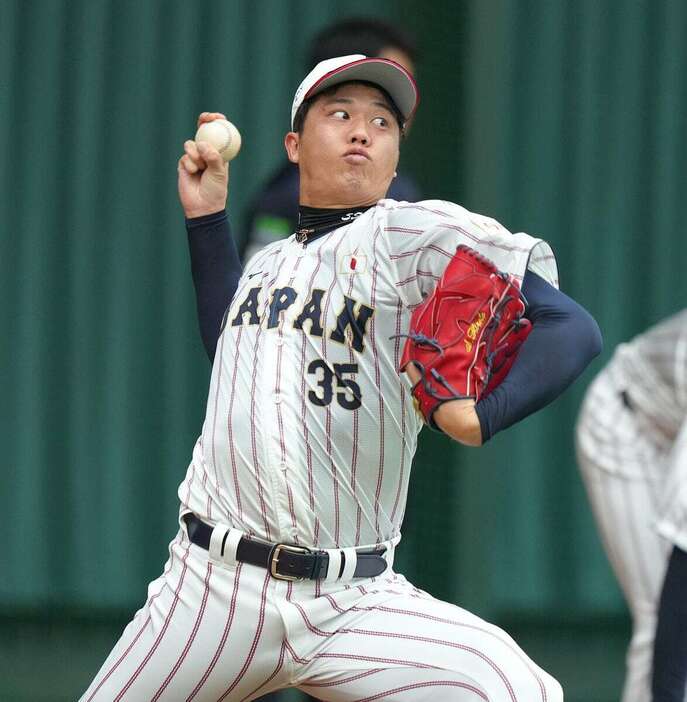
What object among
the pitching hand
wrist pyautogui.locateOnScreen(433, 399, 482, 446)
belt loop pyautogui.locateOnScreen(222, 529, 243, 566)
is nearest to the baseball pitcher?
belt loop pyautogui.locateOnScreen(222, 529, 243, 566)

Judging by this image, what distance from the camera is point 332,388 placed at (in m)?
2.63

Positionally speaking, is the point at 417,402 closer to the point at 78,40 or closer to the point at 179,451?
the point at 179,451

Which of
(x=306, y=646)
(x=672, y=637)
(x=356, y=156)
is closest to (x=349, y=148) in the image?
(x=356, y=156)

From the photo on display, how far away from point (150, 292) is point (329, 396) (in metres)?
2.52

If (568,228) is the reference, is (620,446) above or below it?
below

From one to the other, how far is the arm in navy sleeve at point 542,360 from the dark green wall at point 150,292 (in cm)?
249

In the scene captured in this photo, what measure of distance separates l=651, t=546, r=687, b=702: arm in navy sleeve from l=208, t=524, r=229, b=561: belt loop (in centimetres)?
129

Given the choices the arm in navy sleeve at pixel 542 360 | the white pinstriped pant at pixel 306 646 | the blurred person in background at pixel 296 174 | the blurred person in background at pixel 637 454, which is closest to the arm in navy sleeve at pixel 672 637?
the blurred person in background at pixel 637 454

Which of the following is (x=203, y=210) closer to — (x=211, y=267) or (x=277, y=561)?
(x=211, y=267)

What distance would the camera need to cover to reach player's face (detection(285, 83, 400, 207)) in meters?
2.76

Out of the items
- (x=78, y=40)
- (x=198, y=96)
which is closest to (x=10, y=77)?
(x=78, y=40)

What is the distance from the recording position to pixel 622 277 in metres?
5.41

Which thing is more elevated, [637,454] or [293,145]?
[293,145]

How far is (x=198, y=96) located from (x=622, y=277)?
1678mm
